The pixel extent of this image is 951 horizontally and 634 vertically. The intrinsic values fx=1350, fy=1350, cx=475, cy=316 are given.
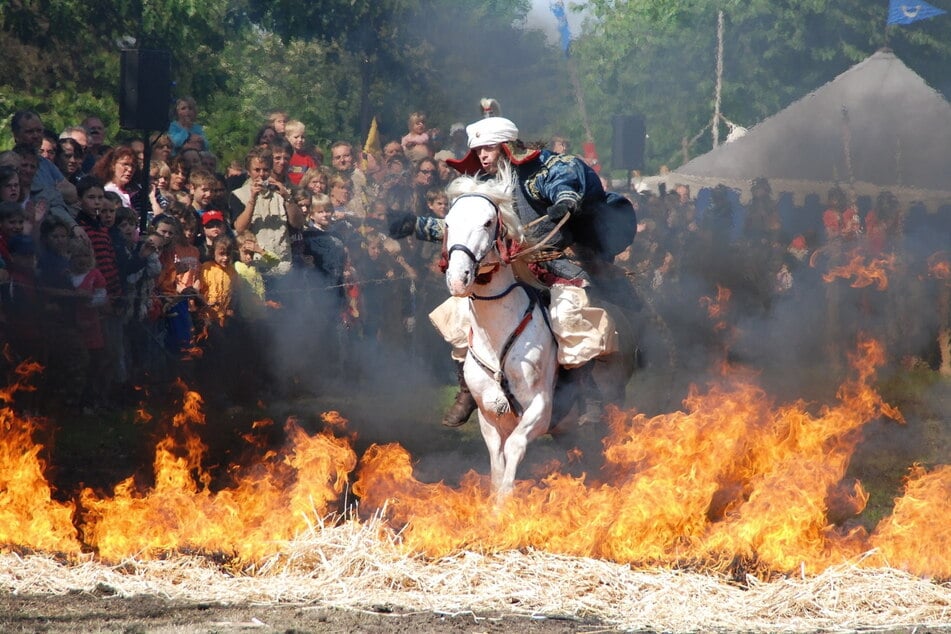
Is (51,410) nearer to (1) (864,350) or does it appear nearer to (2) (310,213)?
(2) (310,213)

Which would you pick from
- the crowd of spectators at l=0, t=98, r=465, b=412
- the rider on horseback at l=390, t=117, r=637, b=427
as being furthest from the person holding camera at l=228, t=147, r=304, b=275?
the rider on horseback at l=390, t=117, r=637, b=427

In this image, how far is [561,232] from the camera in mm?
8094

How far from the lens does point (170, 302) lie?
1152 centimetres

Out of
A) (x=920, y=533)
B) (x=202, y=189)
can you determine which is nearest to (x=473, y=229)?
(x=920, y=533)

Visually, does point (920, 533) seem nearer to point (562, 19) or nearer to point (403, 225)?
point (403, 225)

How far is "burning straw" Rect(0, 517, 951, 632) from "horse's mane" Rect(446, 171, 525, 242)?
1.82 meters

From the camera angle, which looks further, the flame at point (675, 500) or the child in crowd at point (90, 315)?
the child in crowd at point (90, 315)

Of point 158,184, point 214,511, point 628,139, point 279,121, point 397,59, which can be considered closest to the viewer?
point 214,511

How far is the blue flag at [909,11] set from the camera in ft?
82.2

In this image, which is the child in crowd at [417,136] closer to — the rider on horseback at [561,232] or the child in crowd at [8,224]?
the child in crowd at [8,224]

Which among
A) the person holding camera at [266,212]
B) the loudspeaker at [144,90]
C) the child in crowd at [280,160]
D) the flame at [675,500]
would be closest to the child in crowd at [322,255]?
the person holding camera at [266,212]

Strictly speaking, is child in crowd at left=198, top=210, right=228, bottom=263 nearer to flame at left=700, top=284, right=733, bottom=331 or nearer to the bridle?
the bridle

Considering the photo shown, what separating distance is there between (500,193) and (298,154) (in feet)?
23.2

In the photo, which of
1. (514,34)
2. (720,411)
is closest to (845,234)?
(514,34)
